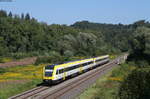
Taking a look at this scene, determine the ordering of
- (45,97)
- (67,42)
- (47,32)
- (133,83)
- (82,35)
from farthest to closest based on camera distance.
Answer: (47,32)
(82,35)
(67,42)
(45,97)
(133,83)

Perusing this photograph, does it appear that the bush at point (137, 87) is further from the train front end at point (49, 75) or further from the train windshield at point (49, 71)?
the train windshield at point (49, 71)

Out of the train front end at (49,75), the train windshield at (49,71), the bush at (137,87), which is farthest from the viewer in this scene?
the train windshield at (49,71)

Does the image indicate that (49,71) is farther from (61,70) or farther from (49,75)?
(61,70)

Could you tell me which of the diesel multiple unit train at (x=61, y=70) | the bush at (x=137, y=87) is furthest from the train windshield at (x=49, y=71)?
the bush at (x=137, y=87)

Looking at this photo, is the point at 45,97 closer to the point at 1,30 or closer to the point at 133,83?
the point at 133,83

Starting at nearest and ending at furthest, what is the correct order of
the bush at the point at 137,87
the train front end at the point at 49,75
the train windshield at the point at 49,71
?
the bush at the point at 137,87 → the train front end at the point at 49,75 → the train windshield at the point at 49,71

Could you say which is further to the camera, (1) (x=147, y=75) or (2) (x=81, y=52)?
(2) (x=81, y=52)

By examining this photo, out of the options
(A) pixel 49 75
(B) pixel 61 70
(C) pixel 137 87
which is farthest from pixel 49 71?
(C) pixel 137 87

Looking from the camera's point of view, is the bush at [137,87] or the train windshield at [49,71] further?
the train windshield at [49,71]

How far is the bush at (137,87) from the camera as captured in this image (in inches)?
728

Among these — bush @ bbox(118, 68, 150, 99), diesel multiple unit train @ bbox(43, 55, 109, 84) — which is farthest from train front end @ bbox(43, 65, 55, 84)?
bush @ bbox(118, 68, 150, 99)

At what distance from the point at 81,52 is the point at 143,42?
6249 centimetres

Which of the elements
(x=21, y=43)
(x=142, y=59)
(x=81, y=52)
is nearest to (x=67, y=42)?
(x=81, y=52)

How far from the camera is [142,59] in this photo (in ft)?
190
